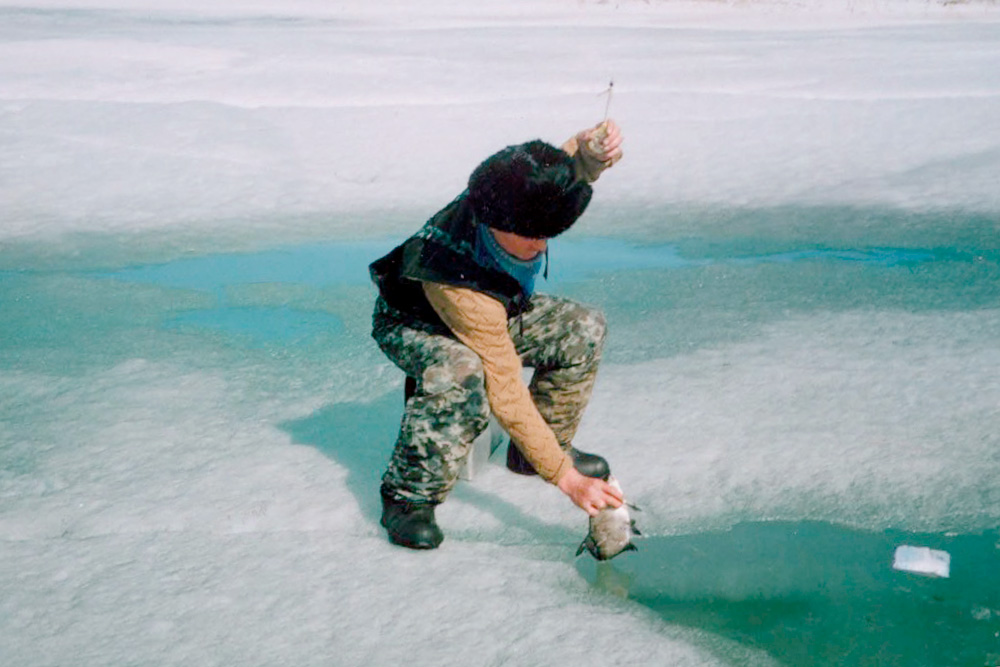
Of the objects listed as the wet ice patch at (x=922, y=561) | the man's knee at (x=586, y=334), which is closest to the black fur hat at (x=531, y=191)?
the man's knee at (x=586, y=334)

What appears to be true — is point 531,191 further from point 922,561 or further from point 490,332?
point 922,561

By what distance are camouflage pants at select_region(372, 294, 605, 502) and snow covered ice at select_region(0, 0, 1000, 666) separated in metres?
0.18

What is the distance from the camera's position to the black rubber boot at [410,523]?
7.92 ft

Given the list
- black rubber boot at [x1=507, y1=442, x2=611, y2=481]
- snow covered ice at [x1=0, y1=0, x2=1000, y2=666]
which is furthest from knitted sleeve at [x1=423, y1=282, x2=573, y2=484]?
black rubber boot at [x1=507, y1=442, x2=611, y2=481]

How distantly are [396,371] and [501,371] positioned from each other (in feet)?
3.97

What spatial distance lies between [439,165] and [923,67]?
5.20 m

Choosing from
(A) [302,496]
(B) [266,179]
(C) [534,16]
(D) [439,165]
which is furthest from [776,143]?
(C) [534,16]

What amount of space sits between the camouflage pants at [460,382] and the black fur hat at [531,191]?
33 centimetres

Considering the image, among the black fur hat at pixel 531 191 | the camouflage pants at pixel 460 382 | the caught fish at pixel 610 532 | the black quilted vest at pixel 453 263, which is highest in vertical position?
the black fur hat at pixel 531 191

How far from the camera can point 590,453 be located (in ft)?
9.38

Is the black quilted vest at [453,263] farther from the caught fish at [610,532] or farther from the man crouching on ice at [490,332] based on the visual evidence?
the caught fish at [610,532]

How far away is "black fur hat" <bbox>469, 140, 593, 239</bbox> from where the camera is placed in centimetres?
220

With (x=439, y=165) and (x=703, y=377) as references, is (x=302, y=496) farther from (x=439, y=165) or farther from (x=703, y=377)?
(x=439, y=165)

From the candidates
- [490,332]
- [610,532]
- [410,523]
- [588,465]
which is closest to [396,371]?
[588,465]
